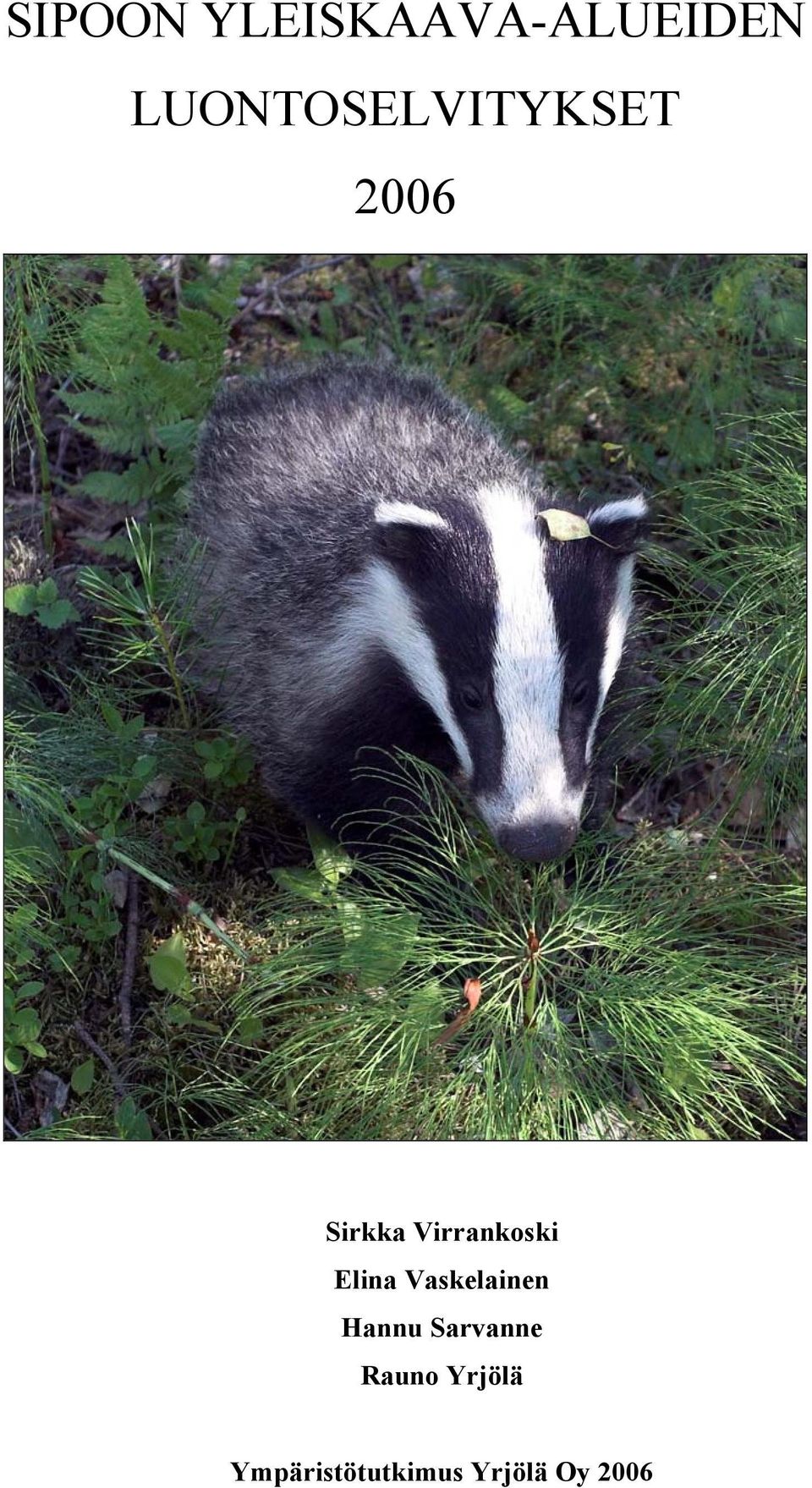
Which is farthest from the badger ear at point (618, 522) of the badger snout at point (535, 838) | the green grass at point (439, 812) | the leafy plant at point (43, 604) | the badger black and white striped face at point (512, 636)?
the leafy plant at point (43, 604)

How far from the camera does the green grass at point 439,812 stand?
10.3 ft

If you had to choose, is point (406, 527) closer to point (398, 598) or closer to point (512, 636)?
point (398, 598)

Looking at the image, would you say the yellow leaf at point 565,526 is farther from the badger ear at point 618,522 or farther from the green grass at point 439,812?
the green grass at point 439,812

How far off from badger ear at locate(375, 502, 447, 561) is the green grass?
585 mm

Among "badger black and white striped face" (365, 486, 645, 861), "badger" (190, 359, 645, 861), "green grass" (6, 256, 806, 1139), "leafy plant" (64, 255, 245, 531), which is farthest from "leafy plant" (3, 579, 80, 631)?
"badger black and white striped face" (365, 486, 645, 861)

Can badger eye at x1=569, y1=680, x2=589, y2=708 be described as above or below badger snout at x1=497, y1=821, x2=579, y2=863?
above

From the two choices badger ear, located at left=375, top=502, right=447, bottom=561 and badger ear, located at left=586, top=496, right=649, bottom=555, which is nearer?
badger ear, located at left=375, top=502, right=447, bottom=561

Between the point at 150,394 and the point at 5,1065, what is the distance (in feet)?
6.90

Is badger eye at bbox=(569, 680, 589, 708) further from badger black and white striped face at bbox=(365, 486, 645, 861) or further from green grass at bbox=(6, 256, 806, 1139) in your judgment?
green grass at bbox=(6, 256, 806, 1139)

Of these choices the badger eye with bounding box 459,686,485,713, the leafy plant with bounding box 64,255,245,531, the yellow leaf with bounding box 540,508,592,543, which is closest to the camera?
the badger eye with bounding box 459,686,485,713

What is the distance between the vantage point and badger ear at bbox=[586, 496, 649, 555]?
3.41 metres

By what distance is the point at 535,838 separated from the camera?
3.08 metres

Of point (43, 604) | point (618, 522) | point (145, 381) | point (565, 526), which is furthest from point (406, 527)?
point (43, 604)
